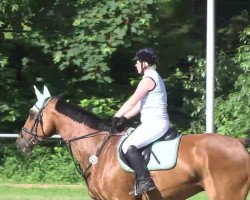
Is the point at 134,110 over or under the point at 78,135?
over

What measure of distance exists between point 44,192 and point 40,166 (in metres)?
2.49

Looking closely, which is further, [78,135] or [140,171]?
[78,135]

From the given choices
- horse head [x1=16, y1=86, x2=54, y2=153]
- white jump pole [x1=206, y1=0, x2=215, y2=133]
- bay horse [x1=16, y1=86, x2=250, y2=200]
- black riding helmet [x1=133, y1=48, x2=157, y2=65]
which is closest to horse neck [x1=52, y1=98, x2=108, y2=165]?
bay horse [x1=16, y1=86, x2=250, y2=200]

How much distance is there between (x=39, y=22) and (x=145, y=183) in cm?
1024

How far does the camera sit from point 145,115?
929cm

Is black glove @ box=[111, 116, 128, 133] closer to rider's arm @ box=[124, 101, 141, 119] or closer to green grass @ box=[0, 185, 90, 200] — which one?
rider's arm @ box=[124, 101, 141, 119]

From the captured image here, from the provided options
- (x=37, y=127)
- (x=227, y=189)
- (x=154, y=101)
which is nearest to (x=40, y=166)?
(x=37, y=127)

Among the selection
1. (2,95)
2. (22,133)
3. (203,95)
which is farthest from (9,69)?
(22,133)

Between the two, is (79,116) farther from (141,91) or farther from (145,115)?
(141,91)

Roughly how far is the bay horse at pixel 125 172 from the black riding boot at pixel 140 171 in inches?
6.1

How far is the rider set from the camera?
9.06m

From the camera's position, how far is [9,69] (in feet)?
61.9

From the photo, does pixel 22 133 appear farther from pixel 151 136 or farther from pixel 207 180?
pixel 207 180

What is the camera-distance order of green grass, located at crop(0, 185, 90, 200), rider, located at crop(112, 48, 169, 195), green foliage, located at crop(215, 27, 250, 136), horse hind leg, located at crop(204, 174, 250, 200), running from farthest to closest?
green foliage, located at crop(215, 27, 250, 136)
green grass, located at crop(0, 185, 90, 200)
rider, located at crop(112, 48, 169, 195)
horse hind leg, located at crop(204, 174, 250, 200)
